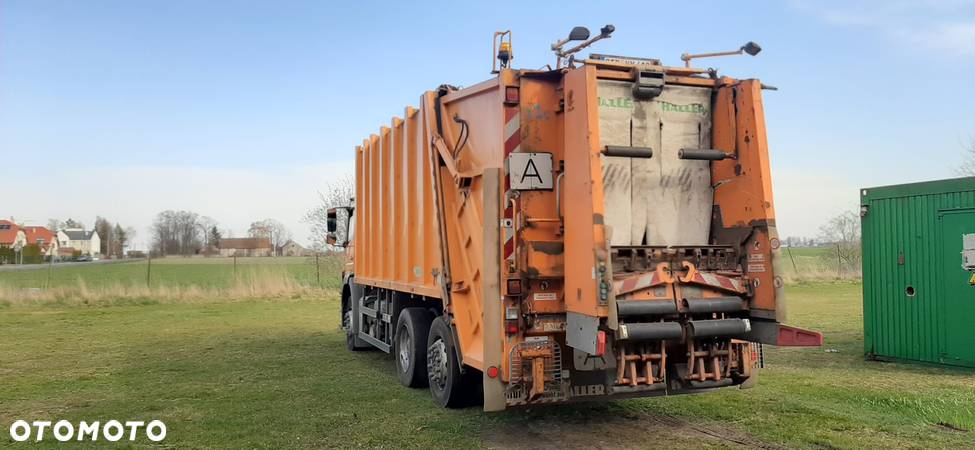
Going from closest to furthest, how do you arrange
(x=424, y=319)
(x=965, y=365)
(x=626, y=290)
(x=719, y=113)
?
1. (x=626, y=290)
2. (x=719, y=113)
3. (x=424, y=319)
4. (x=965, y=365)

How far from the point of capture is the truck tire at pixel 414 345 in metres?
7.91

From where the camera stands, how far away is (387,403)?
7.47 metres

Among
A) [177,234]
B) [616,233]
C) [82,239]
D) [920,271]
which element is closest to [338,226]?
[616,233]

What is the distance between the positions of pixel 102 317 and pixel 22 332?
11.1ft

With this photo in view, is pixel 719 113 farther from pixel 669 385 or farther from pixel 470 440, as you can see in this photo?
pixel 470 440

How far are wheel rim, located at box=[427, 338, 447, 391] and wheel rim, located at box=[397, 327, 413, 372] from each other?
0.69m

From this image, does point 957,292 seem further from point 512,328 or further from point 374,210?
point 374,210

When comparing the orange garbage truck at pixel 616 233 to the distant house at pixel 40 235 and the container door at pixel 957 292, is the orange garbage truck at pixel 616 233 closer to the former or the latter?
the container door at pixel 957 292

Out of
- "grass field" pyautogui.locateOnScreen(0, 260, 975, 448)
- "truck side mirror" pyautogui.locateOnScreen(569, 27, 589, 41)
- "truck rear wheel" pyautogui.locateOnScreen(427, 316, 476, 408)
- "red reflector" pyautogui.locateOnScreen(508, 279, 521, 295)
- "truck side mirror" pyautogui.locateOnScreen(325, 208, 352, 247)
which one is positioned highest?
"truck side mirror" pyautogui.locateOnScreen(569, 27, 589, 41)

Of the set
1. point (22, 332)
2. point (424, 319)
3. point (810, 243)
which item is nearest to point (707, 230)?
point (424, 319)

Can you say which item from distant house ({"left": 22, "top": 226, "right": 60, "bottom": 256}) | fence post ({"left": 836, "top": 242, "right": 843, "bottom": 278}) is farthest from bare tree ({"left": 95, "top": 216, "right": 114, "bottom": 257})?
fence post ({"left": 836, "top": 242, "right": 843, "bottom": 278})

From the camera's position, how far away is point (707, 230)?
6.14 metres

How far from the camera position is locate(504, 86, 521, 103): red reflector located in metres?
5.72

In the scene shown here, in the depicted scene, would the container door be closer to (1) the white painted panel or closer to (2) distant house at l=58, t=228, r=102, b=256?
(1) the white painted panel
